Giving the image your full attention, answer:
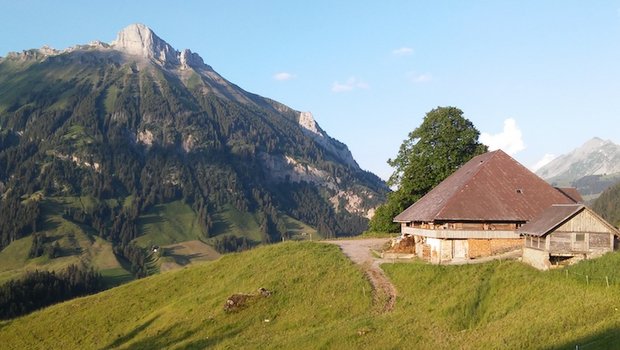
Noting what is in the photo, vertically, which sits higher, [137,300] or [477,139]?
[477,139]

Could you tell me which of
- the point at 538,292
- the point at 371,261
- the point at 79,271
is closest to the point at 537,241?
the point at 538,292

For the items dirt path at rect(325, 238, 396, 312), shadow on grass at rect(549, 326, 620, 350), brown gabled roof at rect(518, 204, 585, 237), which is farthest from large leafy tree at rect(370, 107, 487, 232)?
shadow on grass at rect(549, 326, 620, 350)

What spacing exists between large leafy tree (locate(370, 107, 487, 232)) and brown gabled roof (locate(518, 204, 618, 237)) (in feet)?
72.0

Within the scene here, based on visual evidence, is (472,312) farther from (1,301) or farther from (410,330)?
(1,301)

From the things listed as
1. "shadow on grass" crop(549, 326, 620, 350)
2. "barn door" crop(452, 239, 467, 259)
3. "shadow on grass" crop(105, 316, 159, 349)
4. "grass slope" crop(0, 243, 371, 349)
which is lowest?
"shadow on grass" crop(105, 316, 159, 349)

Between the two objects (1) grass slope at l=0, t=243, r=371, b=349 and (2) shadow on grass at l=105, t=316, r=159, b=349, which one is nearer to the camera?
(1) grass slope at l=0, t=243, r=371, b=349

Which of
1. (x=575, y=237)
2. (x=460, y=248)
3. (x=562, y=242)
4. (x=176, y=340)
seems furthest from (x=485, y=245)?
(x=176, y=340)

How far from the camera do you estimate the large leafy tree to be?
64.5 metres

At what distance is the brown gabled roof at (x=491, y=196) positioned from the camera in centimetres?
4503

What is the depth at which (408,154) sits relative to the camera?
→ 6706cm

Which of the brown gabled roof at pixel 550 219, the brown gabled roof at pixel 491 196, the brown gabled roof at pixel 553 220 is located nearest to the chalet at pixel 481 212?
the brown gabled roof at pixel 491 196

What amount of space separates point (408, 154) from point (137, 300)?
3614 cm

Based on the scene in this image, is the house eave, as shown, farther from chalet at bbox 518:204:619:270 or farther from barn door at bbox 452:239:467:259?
chalet at bbox 518:204:619:270

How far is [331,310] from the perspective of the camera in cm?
3734
